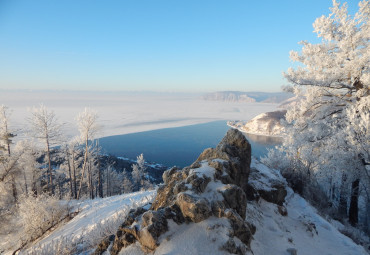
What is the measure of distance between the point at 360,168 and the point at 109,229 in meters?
9.54

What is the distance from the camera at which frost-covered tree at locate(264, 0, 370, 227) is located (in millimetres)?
7590

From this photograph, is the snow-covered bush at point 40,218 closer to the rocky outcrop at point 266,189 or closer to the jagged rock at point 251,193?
the jagged rock at point 251,193

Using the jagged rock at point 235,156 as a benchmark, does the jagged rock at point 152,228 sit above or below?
below

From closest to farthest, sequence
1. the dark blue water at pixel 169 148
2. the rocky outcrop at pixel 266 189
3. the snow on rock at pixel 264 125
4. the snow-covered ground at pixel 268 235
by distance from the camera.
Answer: the snow-covered ground at pixel 268 235, the rocky outcrop at pixel 266 189, the dark blue water at pixel 169 148, the snow on rock at pixel 264 125

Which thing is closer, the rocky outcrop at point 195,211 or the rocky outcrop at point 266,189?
the rocky outcrop at point 195,211

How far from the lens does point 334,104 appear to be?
926cm

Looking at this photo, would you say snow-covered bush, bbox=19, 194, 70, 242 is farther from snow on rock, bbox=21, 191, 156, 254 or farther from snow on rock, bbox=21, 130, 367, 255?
snow on rock, bbox=21, 130, 367, 255

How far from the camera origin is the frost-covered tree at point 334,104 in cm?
759

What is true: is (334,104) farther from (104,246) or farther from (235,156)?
(104,246)

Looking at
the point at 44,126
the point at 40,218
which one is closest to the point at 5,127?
the point at 44,126

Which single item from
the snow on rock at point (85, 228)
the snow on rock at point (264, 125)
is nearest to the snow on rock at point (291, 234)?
the snow on rock at point (85, 228)

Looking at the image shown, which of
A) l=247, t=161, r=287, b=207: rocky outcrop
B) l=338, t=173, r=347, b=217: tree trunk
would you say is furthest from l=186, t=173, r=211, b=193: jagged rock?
l=338, t=173, r=347, b=217: tree trunk

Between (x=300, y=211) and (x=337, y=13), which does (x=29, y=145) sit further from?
(x=337, y=13)

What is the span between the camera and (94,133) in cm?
Result: 1856
